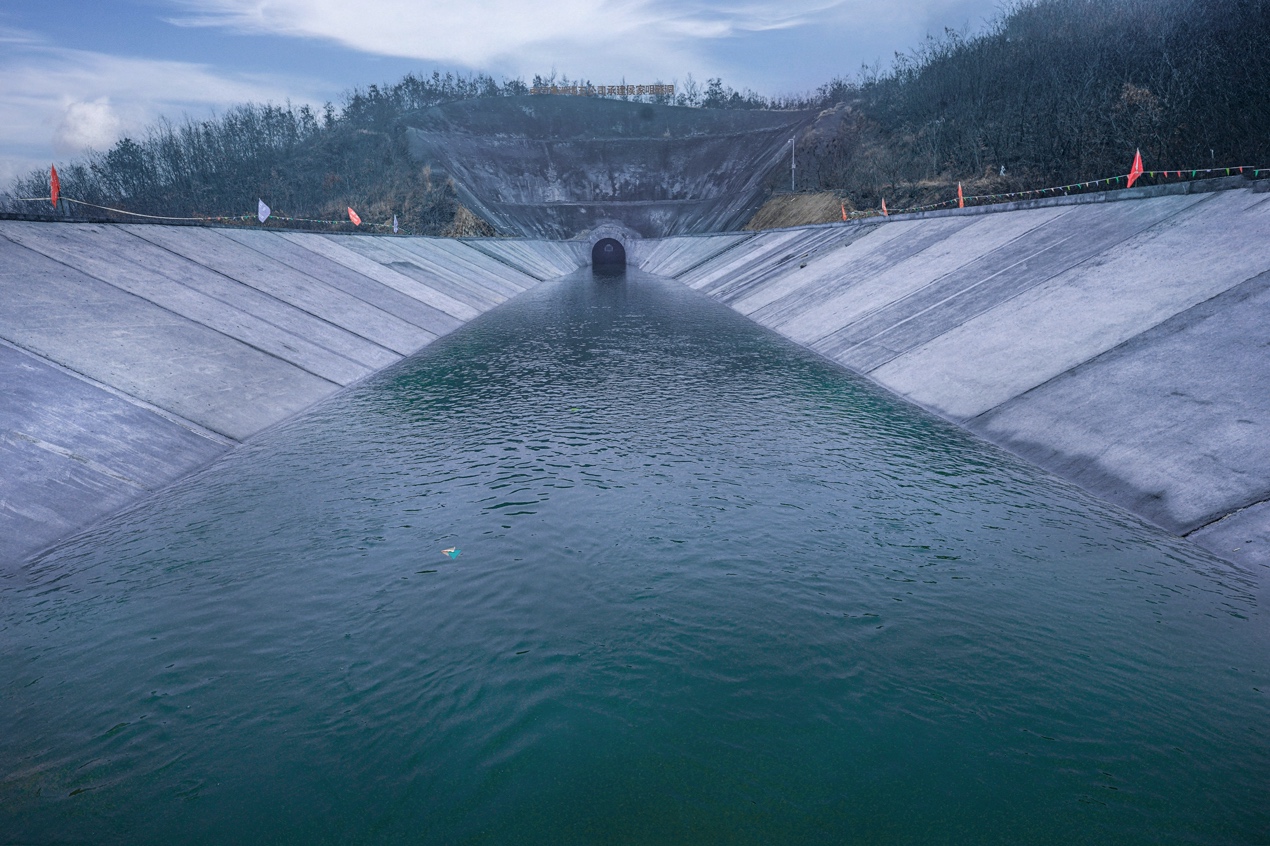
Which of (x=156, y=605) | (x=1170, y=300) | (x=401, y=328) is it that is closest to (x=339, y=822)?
(x=156, y=605)

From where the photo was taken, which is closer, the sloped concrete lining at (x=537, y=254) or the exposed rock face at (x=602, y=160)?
the sloped concrete lining at (x=537, y=254)

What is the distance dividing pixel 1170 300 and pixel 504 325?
89.0ft

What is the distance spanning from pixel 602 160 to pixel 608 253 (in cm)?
1688

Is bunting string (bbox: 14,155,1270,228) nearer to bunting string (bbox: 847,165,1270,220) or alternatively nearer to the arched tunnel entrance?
bunting string (bbox: 847,165,1270,220)

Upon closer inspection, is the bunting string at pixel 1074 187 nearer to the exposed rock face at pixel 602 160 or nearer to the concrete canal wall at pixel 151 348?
the concrete canal wall at pixel 151 348

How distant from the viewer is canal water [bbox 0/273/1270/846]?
6.54 metres

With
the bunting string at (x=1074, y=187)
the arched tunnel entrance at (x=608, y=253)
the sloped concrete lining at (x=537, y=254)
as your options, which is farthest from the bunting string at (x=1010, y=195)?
the arched tunnel entrance at (x=608, y=253)

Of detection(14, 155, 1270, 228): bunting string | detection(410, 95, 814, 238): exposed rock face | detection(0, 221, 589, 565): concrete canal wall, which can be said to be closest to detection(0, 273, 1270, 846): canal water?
detection(0, 221, 589, 565): concrete canal wall

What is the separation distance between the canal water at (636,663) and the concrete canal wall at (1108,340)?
1.10 meters

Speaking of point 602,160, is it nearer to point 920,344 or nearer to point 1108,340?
point 920,344

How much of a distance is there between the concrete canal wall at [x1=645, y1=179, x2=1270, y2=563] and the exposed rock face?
49718 mm

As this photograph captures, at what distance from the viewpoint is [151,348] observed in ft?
58.6

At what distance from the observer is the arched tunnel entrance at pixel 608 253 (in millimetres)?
84125

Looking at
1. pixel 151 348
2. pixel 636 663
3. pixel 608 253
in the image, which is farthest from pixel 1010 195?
pixel 608 253
